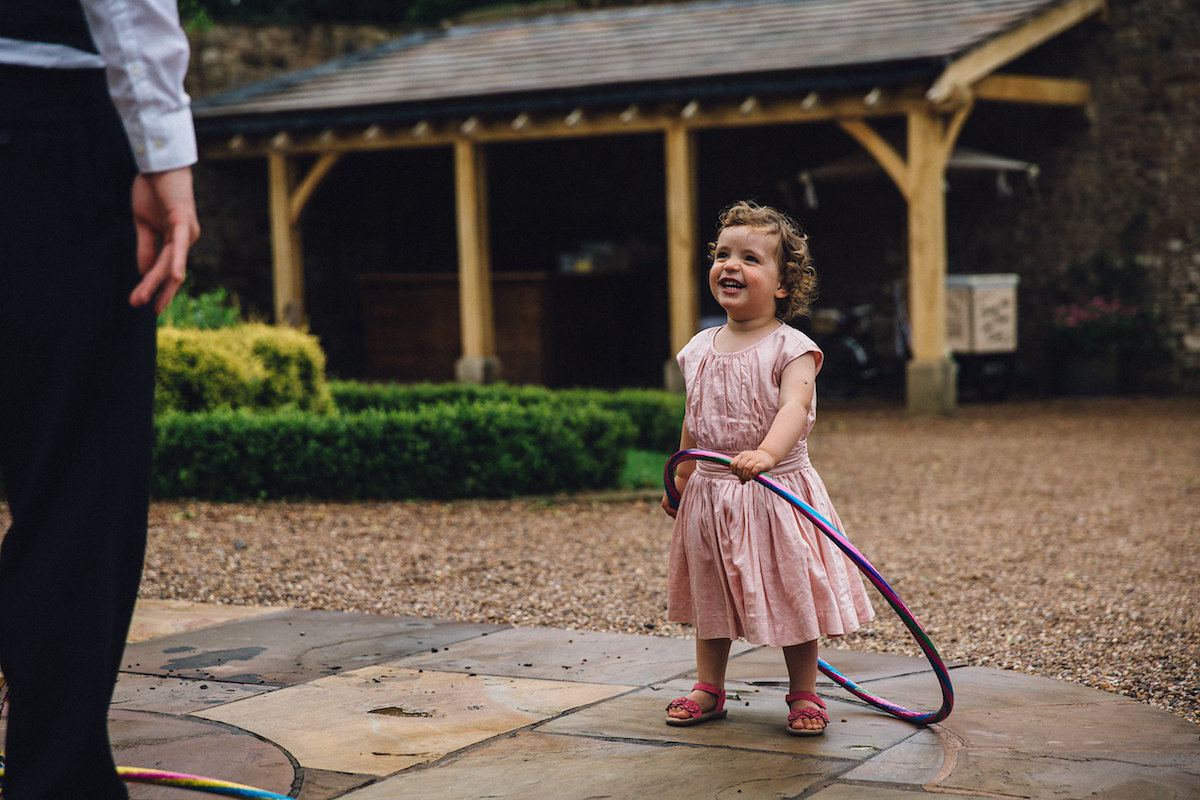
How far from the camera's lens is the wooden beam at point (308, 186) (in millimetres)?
14336

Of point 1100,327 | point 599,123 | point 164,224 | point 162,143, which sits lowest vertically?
point 1100,327

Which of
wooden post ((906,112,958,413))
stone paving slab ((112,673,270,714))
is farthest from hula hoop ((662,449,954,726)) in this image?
wooden post ((906,112,958,413))

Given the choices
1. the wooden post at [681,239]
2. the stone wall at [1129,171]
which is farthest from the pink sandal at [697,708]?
the stone wall at [1129,171]

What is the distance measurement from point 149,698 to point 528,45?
1256 centimetres

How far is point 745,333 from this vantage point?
3.29 meters

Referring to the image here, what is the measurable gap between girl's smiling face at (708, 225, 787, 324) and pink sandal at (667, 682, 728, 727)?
0.84m

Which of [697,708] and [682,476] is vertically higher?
[682,476]

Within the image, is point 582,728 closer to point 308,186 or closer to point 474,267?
point 474,267

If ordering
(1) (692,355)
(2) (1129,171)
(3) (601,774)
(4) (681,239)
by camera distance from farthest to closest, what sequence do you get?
(2) (1129,171), (4) (681,239), (1) (692,355), (3) (601,774)

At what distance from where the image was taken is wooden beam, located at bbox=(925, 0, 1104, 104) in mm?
10906

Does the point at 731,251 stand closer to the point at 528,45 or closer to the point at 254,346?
the point at 254,346

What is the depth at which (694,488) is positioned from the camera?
3248 millimetres

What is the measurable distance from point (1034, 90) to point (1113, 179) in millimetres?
1502

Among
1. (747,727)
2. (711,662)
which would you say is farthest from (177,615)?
(747,727)
